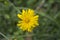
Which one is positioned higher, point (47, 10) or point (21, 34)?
point (47, 10)

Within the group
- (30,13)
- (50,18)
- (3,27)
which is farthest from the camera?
(3,27)

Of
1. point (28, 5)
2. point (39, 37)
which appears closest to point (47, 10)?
point (28, 5)

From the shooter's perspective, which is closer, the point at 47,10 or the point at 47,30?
the point at 47,30

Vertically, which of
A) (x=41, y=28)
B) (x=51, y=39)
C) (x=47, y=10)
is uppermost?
(x=47, y=10)

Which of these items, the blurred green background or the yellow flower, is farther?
the blurred green background

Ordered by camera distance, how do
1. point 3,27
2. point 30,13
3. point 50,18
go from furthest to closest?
1. point 3,27
2. point 50,18
3. point 30,13

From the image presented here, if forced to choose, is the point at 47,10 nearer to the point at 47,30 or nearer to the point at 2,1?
the point at 47,30

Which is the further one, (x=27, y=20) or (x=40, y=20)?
(x=40, y=20)

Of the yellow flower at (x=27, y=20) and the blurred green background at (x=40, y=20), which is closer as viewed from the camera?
the yellow flower at (x=27, y=20)
